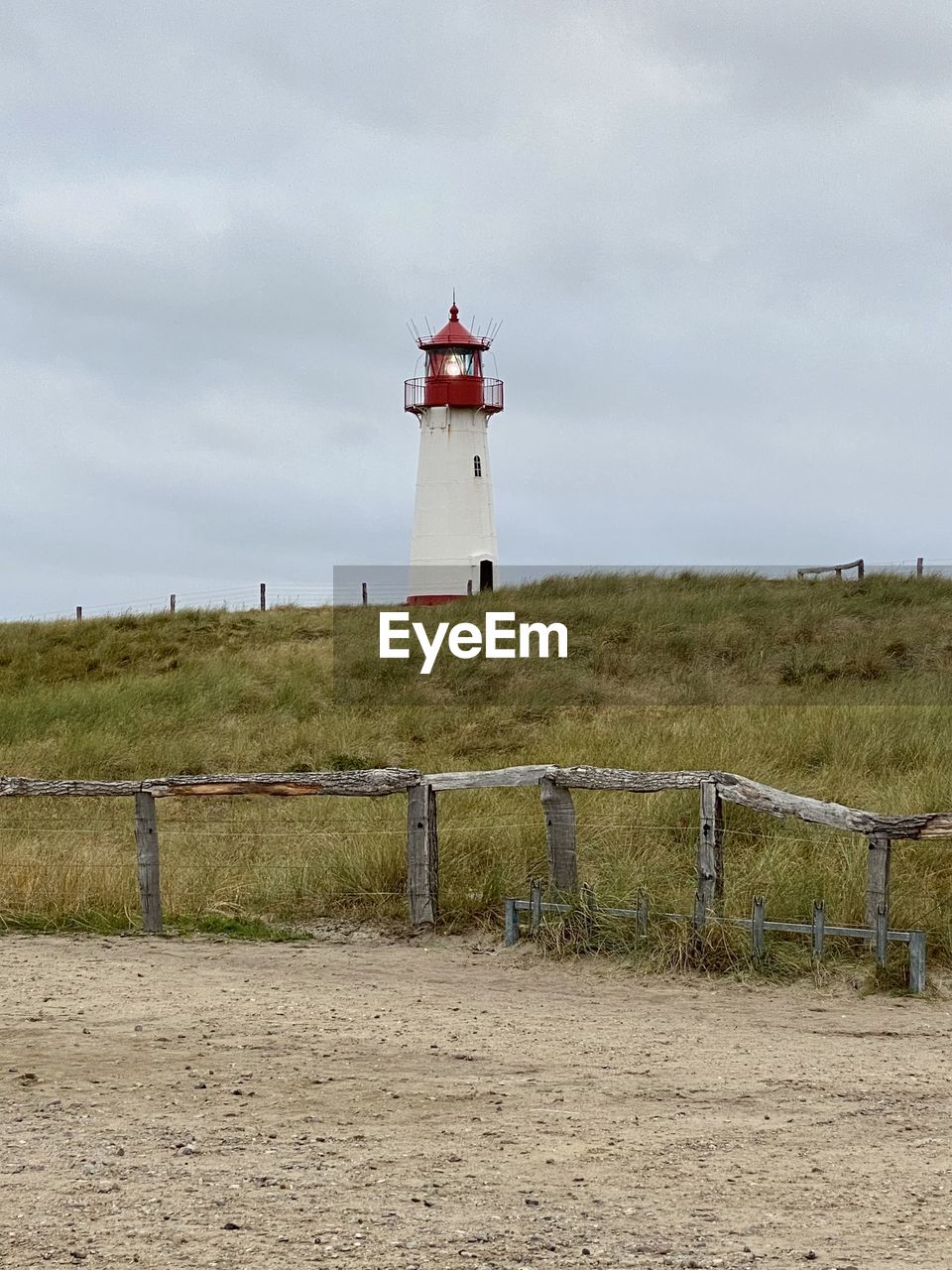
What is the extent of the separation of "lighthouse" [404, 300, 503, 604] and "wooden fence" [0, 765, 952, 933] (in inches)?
1208

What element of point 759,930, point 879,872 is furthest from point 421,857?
point 879,872

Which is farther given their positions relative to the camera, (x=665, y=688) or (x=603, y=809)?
(x=665, y=688)

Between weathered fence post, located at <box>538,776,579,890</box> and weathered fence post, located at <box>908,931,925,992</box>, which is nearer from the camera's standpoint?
weathered fence post, located at <box>908,931,925,992</box>

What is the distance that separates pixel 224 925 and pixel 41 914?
1483 mm

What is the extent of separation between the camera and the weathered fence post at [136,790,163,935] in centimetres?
1032

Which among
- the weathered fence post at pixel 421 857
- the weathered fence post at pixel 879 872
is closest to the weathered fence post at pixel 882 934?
the weathered fence post at pixel 879 872

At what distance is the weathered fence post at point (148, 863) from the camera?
33.9 ft

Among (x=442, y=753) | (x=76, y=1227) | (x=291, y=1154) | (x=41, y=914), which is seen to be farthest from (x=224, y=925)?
(x=442, y=753)

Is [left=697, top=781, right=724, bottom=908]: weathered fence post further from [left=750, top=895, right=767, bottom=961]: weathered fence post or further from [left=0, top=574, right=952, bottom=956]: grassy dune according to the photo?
[left=750, top=895, right=767, bottom=961]: weathered fence post

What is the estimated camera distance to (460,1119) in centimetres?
582

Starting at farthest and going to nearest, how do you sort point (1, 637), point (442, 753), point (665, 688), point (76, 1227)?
point (1, 637) < point (665, 688) < point (442, 753) < point (76, 1227)

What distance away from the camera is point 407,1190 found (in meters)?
4.89

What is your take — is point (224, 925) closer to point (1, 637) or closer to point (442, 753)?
point (442, 753)

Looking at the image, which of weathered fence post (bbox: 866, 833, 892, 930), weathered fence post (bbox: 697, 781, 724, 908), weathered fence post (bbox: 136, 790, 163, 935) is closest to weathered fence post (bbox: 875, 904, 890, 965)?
weathered fence post (bbox: 866, 833, 892, 930)
